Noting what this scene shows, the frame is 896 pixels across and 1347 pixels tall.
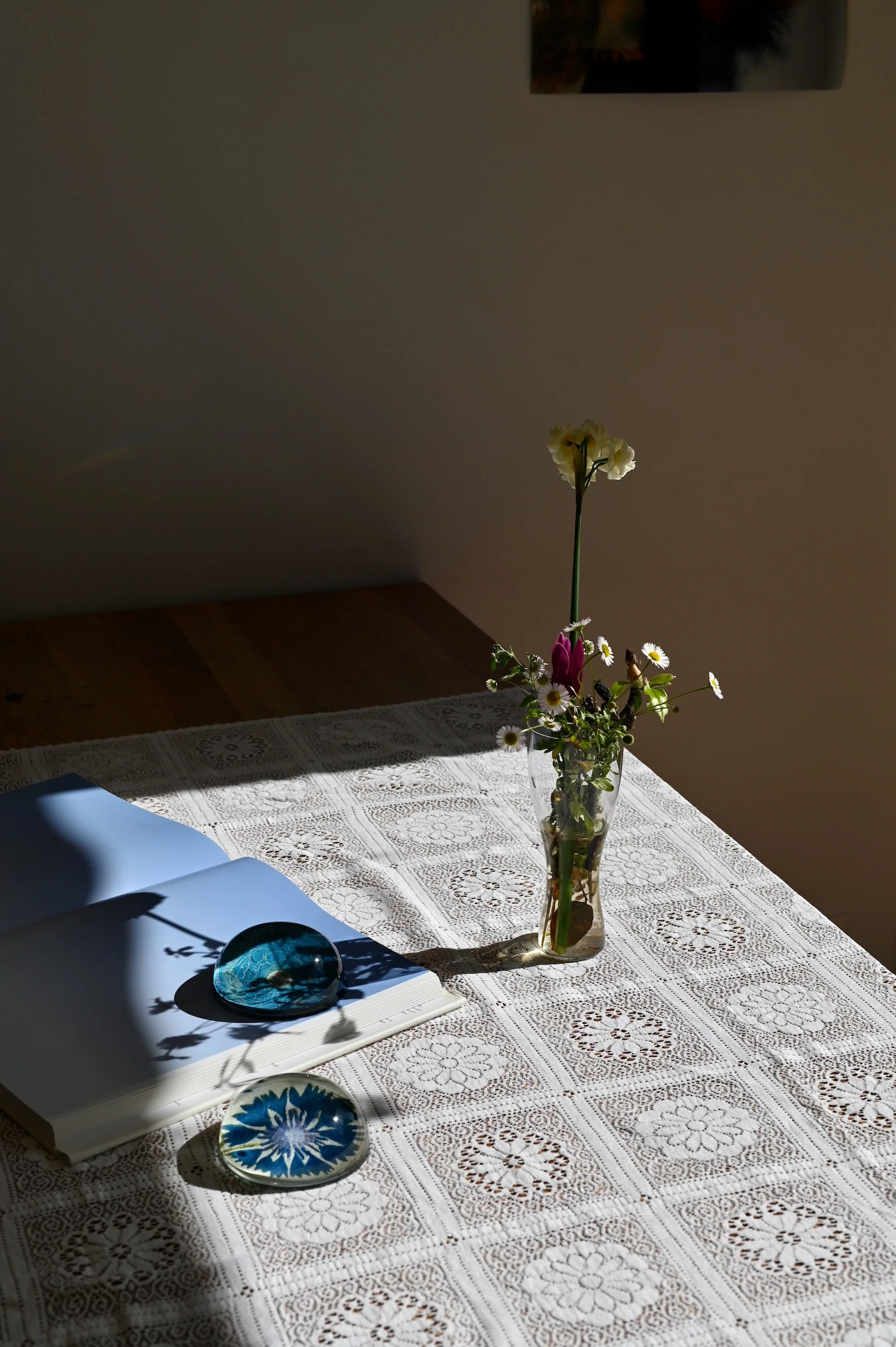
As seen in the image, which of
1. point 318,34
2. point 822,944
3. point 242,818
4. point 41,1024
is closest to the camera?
point 41,1024

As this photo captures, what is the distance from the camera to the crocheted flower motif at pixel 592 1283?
0.97 metres

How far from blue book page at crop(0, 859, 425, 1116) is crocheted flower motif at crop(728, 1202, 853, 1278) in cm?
41

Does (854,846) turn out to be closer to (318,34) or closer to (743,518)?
(743,518)

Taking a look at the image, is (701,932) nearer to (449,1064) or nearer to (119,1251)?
(449,1064)

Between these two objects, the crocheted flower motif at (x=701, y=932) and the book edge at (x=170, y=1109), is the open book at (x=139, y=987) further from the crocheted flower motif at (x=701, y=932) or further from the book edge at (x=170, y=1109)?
the crocheted flower motif at (x=701, y=932)

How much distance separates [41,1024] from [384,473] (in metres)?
1.77

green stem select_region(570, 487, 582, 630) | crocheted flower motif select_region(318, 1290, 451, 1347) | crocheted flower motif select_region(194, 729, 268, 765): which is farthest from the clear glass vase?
crocheted flower motif select_region(194, 729, 268, 765)

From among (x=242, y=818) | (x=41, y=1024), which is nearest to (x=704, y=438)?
(x=242, y=818)

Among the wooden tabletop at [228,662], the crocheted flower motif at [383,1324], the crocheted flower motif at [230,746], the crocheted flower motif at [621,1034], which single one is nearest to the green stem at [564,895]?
the crocheted flower motif at [621,1034]

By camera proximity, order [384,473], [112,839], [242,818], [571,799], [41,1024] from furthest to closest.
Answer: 1. [384,473]
2. [242,818]
3. [112,839]
4. [571,799]
5. [41,1024]

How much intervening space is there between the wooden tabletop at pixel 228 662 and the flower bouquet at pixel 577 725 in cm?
85

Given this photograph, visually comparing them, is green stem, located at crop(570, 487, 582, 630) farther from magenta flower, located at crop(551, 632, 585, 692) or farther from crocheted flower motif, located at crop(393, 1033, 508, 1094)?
crocheted flower motif, located at crop(393, 1033, 508, 1094)

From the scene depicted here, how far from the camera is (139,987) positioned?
1297 millimetres

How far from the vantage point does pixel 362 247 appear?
2682 millimetres
